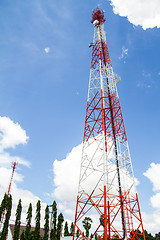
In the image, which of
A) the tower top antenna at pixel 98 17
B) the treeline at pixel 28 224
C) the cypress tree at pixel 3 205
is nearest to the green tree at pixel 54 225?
the treeline at pixel 28 224

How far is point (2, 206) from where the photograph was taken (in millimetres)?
33281

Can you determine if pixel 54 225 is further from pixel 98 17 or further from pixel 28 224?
pixel 98 17

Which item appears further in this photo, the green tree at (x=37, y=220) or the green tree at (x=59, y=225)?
the green tree at (x=59, y=225)

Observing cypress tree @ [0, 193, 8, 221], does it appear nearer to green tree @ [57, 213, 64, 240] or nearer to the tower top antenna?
green tree @ [57, 213, 64, 240]

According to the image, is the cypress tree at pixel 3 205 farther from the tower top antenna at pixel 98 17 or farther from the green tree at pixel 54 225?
the tower top antenna at pixel 98 17

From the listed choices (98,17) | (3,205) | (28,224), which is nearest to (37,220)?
(28,224)

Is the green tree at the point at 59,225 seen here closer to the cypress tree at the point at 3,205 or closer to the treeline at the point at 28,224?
the treeline at the point at 28,224

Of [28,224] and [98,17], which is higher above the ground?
[98,17]

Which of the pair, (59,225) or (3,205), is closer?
(3,205)

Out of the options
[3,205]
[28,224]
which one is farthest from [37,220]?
[3,205]

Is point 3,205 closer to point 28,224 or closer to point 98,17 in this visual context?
point 28,224

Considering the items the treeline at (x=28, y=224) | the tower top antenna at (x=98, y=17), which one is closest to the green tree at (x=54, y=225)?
the treeline at (x=28, y=224)

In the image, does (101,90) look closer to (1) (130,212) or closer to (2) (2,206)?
(1) (130,212)

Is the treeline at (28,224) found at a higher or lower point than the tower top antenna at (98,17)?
lower
